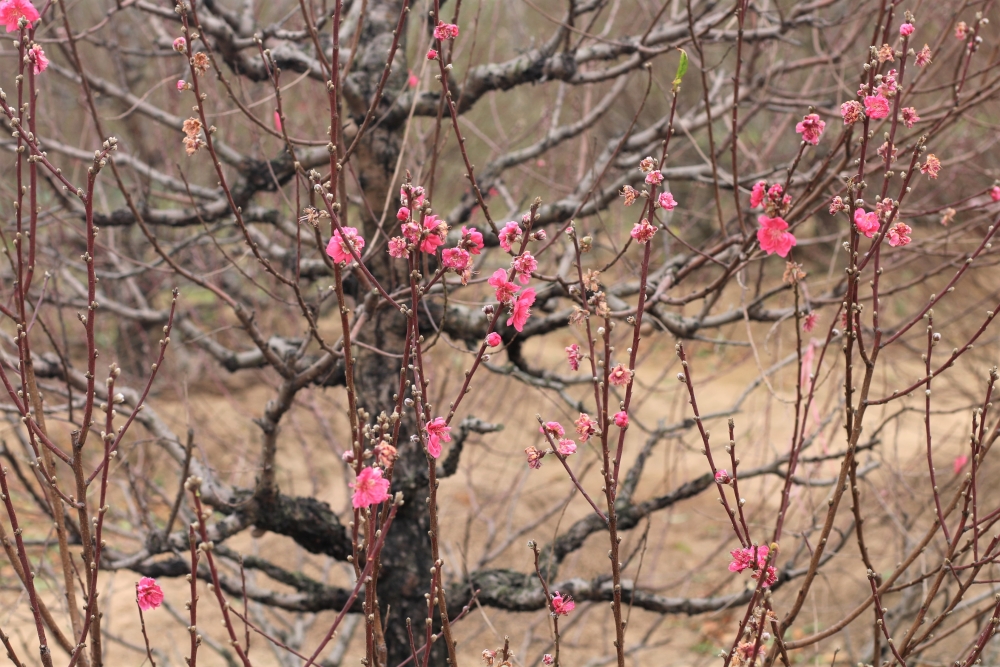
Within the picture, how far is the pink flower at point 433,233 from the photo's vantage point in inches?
50.9

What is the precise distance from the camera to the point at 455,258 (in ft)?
4.44

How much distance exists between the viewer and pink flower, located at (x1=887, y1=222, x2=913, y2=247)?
1.44 meters

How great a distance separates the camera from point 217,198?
129 inches

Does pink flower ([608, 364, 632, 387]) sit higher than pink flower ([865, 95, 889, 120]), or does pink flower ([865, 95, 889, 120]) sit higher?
pink flower ([865, 95, 889, 120])

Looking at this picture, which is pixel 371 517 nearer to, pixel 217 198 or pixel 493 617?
pixel 217 198

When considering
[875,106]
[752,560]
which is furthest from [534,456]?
[875,106]

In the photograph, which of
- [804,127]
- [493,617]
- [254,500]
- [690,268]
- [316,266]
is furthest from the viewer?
[493,617]

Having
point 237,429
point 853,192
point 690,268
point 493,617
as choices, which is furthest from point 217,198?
point 237,429

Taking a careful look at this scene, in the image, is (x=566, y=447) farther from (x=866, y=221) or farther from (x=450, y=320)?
(x=450, y=320)

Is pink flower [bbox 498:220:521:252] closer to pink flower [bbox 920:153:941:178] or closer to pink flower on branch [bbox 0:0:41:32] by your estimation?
pink flower [bbox 920:153:941:178]

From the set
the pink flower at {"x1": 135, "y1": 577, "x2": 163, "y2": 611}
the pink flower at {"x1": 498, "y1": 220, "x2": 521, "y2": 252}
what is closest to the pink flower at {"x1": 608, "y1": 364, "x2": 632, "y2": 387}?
the pink flower at {"x1": 498, "y1": 220, "x2": 521, "y2": 252}

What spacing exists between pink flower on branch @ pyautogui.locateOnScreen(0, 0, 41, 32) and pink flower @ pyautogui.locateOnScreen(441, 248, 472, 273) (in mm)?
799

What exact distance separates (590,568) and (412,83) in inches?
185

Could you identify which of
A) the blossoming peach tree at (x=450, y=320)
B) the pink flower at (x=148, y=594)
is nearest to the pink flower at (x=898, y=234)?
the blossoming peach tree at (x=450, y=320)
